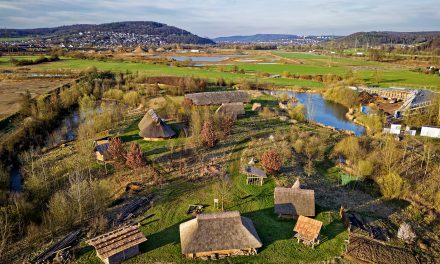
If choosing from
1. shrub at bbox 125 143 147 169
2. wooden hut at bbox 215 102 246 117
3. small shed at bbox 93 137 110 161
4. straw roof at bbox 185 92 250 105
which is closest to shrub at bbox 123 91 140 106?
straw roof at bbox 185 92 250 105

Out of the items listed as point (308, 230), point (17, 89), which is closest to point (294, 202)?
point (308, 230)

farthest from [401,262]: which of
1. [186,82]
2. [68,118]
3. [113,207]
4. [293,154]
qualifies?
[186,82]

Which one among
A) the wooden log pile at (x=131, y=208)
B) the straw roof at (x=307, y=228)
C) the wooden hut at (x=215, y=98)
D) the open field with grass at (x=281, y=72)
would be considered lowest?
the wooden log pile at (x=131, y=208)

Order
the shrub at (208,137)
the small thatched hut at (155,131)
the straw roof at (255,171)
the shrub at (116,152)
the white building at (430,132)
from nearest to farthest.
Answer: the straw roof at (255,171) < the shrub at (116,152) < the shrub at (208,137) < the small thatched hut at (155,131) < the white building at (430,132)

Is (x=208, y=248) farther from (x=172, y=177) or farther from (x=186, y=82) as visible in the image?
(x=186, y=82)

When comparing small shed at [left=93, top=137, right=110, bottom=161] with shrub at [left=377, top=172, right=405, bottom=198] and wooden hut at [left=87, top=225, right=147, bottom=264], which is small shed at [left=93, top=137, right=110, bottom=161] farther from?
shrub at [left=377, top=172, right=405, bottom=198]

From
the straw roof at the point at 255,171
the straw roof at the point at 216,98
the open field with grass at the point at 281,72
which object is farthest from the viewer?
the open field with grass at the point at 281,72

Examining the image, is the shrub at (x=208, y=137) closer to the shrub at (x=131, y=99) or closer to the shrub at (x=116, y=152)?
the shrub at (x=116, y=152)

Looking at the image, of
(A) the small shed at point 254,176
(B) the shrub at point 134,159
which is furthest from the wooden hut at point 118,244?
(A) the small shed at point 254,176
